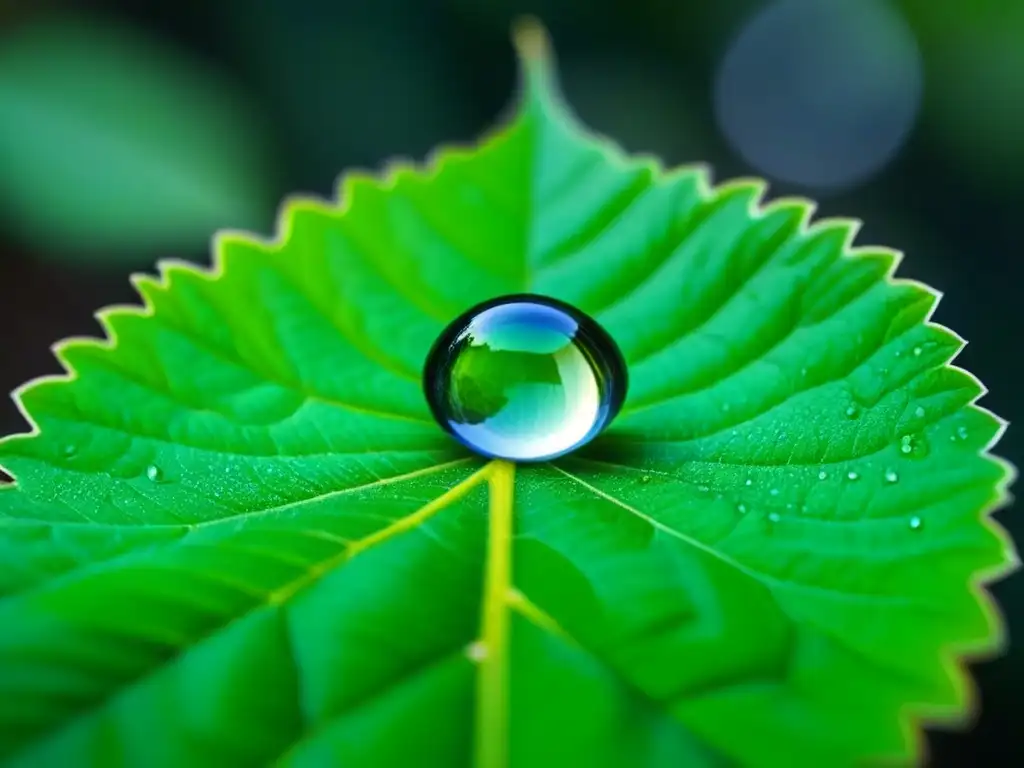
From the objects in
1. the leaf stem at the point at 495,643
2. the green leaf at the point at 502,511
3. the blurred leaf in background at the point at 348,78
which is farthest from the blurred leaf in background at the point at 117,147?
the leaf stem at the point at 495,643

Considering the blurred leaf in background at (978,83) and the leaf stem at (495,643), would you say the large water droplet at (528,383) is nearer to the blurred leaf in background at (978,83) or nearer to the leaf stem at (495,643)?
the leaf stem at (495,643)

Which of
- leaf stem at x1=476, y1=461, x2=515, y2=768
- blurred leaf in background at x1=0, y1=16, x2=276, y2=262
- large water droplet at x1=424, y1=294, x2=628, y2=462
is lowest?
leaf stem at x1=476, y1=461, x2=515, y2=768

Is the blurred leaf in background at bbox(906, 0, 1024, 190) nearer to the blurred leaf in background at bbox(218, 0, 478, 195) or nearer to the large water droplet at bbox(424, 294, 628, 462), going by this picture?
the blurred leaf in background at bbox(218, 0, 478, 195)

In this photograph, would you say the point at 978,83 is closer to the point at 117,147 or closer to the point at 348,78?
the point at 348,78

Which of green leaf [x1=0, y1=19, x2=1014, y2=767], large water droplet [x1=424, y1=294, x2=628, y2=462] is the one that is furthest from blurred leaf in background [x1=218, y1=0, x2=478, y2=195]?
large water droplet [x1=424, y1=294, x2=628, y2=462]

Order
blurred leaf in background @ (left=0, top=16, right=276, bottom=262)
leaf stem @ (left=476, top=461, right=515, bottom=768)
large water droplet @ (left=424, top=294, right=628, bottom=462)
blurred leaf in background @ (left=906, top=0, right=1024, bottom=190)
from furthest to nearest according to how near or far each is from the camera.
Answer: blurred leaf in background @ (left=906, top=0, right=1024, bottom=190)
blurred leaf in background @ (left=0, top=16, right=276, bottom=262)
large water droplet @ (left=424, top=294, right=628, bottom=462)
leaf stem @ (left=476, top=461, right=515, bottom=768)

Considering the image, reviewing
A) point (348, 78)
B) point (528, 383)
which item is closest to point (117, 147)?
point (348, 78)

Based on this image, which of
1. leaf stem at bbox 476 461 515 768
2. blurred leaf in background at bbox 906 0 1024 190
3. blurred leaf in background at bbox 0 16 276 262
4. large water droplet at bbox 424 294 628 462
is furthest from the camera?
blurred leaf in background at bbox 906 0 1024 190

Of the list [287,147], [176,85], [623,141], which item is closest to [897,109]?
[623,141]
